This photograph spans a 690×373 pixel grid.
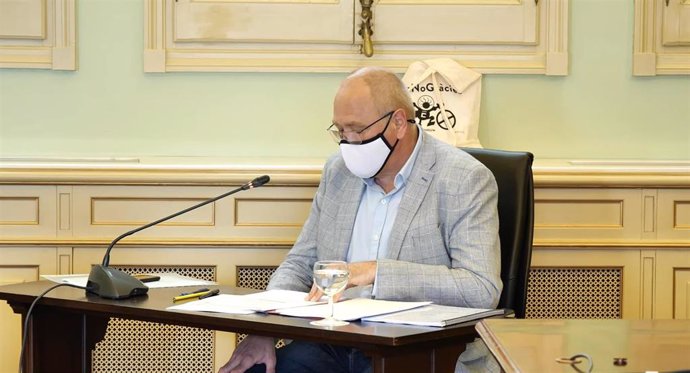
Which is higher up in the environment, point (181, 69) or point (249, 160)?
point (181, 69)

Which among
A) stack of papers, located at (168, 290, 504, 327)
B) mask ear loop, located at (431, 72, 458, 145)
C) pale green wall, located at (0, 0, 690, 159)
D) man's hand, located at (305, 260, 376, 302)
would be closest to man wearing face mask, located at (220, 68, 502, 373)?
man's hand, located at (305, 260, 376, 302)

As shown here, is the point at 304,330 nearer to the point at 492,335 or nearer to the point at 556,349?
the point at 492,335

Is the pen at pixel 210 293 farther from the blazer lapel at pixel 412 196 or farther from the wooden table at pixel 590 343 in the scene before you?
the wooden table at pixel 590 343

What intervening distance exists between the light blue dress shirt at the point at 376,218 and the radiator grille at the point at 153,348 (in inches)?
36.8

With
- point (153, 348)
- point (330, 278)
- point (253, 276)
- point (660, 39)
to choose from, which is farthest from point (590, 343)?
point (660, 39)

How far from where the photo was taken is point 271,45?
4395 mm

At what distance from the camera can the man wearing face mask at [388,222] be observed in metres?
2.77

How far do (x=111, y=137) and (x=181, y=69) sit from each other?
16.0 inches

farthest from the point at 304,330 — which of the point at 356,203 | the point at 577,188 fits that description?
the point at 577,188

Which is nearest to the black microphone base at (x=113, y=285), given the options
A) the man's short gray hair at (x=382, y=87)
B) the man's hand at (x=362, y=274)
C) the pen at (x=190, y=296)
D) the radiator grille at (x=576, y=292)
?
the pen at (x=190, y=296)

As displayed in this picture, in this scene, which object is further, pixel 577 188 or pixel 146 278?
pixel 577 188

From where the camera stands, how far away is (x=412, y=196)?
3025mm

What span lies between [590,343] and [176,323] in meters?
1.10

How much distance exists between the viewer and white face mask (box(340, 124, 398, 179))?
119 inches
